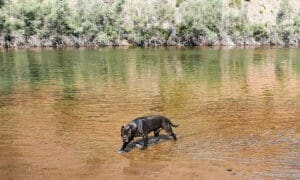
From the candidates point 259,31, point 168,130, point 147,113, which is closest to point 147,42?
point 259,31

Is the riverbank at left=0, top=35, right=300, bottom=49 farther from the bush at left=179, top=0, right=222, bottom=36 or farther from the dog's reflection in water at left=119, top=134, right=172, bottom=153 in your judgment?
the dog's reflection in water at left=119, top=134, right=172, bottom=153

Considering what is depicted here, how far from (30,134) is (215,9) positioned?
304ft

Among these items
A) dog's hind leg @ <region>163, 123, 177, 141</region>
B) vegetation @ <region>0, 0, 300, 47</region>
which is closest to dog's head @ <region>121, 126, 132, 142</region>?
dog's hind leg @ <region>163, 123, 177, 141</region>

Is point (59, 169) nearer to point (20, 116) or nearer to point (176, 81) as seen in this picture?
point (20, 116)

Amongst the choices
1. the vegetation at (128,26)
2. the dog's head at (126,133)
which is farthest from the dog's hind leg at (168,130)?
the vegetation at (128,26)

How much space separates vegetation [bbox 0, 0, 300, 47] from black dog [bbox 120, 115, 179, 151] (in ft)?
292

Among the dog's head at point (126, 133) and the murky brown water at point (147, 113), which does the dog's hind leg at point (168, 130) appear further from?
the dog's head at point (126, 133)

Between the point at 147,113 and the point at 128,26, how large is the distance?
86241 millimetres

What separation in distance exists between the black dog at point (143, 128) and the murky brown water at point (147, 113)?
1.73ft

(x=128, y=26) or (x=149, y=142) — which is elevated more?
(x=128, y=26)

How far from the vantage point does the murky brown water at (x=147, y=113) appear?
15.0m

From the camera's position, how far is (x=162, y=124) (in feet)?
59.5

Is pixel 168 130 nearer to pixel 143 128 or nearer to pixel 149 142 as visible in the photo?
pixel 149 142

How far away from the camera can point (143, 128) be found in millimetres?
17078
